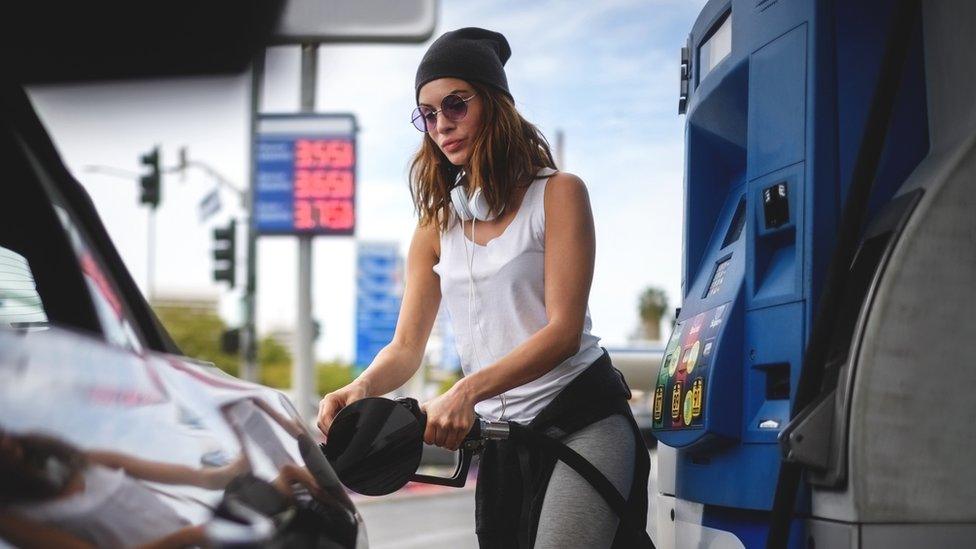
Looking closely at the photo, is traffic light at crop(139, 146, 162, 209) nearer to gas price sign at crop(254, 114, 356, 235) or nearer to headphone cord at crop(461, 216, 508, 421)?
gas price sign at crop(254, 114, 356, 235)

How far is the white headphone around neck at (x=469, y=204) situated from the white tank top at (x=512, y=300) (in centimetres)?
3

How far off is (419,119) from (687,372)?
759 mm

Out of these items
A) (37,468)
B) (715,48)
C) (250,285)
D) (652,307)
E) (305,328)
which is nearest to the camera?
(37,468)

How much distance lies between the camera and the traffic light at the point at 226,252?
1528 cm

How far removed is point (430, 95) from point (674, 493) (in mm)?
1078

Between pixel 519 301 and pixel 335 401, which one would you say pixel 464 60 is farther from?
pixel 335 401

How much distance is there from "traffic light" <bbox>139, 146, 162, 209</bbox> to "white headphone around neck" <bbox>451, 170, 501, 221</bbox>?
15.5m

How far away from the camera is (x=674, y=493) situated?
2369 millimetres

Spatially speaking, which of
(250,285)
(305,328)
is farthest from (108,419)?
(250,285)

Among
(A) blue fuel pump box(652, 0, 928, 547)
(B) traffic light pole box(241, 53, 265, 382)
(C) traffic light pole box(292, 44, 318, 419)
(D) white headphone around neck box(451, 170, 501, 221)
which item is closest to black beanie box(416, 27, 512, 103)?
(D) white headphone around neck box(451, 170, 501, 221)

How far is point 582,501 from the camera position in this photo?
175 cm

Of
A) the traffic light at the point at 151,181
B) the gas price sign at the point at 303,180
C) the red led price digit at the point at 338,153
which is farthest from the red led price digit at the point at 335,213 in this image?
the traffic light at the point at 151,181

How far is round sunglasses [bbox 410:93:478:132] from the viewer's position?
1831 mm

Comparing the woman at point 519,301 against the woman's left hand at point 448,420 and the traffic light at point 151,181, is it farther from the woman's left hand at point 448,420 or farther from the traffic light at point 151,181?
the traffic light at point 151,181
